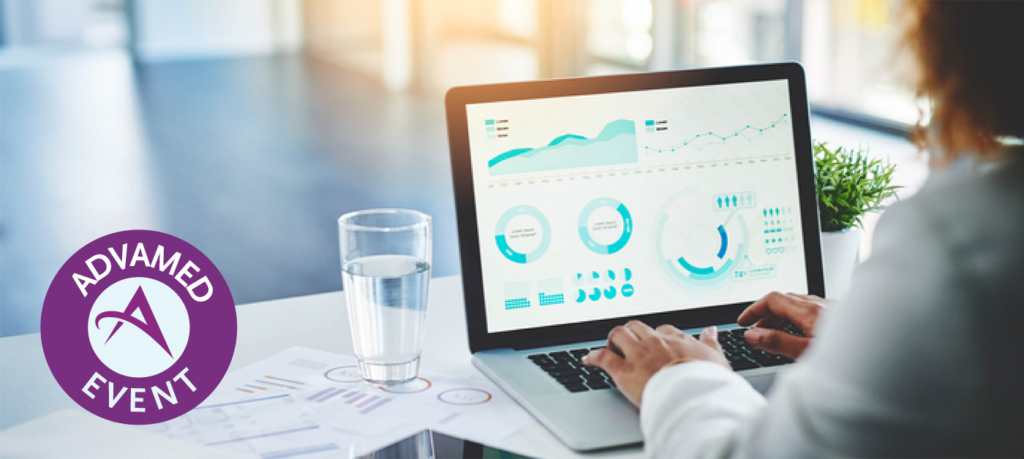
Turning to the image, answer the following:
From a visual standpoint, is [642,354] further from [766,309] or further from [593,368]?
[766,309]

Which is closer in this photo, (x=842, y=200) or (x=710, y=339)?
(x=710, y=339)

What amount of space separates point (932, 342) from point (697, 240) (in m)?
0.59

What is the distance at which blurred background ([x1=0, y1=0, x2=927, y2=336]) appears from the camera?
13.9 feet

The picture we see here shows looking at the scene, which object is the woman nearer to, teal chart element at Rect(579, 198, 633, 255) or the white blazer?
the white blazer

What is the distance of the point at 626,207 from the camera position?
1.05m

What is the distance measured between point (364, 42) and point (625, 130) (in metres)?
8.84

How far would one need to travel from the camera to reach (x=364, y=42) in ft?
31.4

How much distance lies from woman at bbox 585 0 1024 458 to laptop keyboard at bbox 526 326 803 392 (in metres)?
0.33

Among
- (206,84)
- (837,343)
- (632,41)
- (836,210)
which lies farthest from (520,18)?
(837,343)

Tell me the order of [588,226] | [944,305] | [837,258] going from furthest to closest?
1. [837,258]
2. [588,226]
3. [944,305]

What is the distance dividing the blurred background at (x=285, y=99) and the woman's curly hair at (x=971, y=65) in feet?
7.60

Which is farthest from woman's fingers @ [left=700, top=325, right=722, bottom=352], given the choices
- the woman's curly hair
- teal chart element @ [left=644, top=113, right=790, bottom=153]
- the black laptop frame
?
the woman's curly hair

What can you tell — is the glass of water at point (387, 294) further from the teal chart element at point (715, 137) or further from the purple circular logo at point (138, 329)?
the teal chart element at point (715, 137)

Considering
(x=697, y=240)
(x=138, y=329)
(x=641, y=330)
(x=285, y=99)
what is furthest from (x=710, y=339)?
(x=285, y=99)
